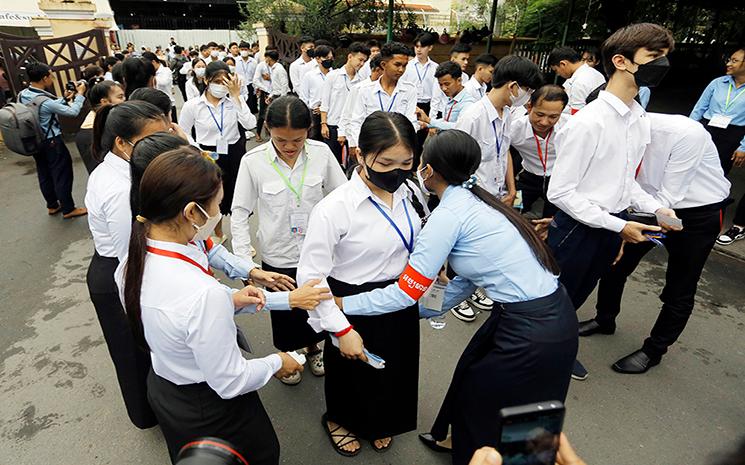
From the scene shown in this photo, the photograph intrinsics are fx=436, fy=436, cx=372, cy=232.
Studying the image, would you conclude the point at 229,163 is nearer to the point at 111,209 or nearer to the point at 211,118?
the point at 211,118

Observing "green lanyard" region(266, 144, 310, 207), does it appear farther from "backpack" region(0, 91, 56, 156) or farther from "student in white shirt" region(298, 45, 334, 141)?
"student in white shirt" region(298, 45, 334, 141)

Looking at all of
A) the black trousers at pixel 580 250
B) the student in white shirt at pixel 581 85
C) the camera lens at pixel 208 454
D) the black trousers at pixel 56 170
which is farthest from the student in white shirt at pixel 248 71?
the camera lens at pixel 208 454

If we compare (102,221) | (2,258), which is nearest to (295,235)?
(102,221)

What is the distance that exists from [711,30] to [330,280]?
56.7 ft

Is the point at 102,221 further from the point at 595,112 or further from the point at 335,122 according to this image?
the point at 335,122

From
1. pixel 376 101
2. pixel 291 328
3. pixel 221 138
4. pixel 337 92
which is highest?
pixel 376 101

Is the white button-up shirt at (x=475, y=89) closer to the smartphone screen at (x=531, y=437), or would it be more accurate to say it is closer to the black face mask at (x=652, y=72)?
the black face mask at (x=652, y=72)

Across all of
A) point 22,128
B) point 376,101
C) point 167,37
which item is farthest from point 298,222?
point 167,37

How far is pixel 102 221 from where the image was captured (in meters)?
1.91

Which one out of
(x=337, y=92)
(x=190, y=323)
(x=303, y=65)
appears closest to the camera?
(x=190, y=323)

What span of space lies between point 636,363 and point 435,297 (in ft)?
6.19

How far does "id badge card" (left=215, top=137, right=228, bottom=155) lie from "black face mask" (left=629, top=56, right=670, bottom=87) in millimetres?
Result: 3652

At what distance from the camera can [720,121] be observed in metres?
4.92

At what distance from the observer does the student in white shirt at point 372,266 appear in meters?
1.79
